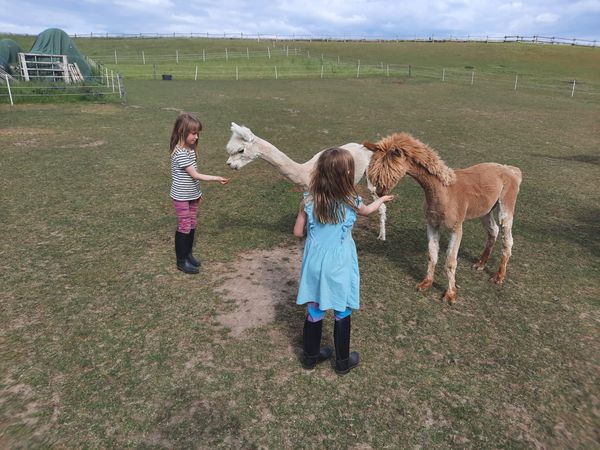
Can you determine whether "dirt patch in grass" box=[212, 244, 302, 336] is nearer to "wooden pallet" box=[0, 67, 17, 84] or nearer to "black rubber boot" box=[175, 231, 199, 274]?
"black rubber boot" box=[175, 231, 199, 274]

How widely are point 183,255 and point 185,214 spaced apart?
61cm

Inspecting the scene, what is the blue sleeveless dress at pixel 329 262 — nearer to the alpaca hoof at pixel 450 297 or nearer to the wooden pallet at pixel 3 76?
the alpaca hoof at pixel 450 297

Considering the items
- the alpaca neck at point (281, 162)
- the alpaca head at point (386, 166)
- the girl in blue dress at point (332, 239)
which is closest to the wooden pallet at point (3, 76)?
the alpaca neck at point (281, 162)

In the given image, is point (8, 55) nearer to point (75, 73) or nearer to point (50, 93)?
point (75, 73)

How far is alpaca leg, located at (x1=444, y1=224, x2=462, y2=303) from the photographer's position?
15.1 feet

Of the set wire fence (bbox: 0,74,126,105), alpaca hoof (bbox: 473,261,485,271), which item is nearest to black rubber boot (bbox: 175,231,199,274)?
alpaca hoof (bbox: 473,261,485,271)

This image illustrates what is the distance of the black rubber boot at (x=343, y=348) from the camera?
3333 mm

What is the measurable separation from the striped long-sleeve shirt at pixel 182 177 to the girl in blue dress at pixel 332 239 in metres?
1.98

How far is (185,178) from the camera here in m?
4.71

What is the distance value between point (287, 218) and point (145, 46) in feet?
244

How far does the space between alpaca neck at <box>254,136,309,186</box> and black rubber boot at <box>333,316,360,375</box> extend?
8.08ft

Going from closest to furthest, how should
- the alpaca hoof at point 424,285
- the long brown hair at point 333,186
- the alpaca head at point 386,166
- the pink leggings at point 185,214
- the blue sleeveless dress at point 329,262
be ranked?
the long brown hair at point 333,186 → the blue sleeveless dress at point 329,262 → the alpaca head at point 386,166 → the pink leggings at point 185,214 → the alpaca hoof at point 424,285

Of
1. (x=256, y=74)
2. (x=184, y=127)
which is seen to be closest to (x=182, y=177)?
(x=184, y=127)

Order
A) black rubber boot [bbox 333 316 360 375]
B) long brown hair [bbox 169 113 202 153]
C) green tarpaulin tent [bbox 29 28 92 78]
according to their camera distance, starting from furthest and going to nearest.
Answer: green tarpaulin tent [bbox 29 28 92 78] → long brown hair [bbox 169 113 202 153] → black rubber boot [bbox 333 316 360 375]
